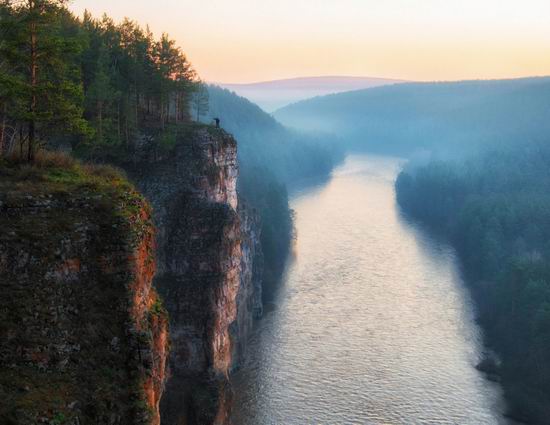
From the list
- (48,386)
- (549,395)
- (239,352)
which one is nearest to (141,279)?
(48,386)

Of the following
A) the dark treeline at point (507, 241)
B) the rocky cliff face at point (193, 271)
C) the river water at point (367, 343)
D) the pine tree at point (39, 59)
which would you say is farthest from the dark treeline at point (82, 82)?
the dark treeline at point (507, 241)

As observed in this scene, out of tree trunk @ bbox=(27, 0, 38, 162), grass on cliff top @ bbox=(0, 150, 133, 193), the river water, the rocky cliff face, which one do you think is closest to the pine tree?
tree trunk @ bbox=(27, 0, 38, 162)

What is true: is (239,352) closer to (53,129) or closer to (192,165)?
(192,165)

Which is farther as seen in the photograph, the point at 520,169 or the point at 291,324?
the point at 520,169

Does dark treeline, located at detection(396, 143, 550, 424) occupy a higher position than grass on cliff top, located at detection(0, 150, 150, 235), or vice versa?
grass on cliff top, located at detection(0, 150, 150, 235)

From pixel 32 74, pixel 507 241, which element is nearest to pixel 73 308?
pixel 32 74

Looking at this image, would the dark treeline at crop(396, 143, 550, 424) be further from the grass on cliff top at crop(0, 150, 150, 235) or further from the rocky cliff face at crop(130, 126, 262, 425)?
the grass on cliff top at crop(0, 150, 150, 235)

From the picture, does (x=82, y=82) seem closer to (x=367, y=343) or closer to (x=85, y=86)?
(x=85, y=86)

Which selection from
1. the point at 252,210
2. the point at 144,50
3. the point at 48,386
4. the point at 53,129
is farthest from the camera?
the point at 252,210
